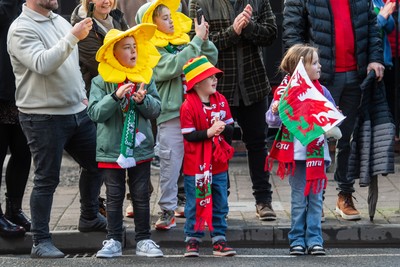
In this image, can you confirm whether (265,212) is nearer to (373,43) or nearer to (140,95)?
(373,43)

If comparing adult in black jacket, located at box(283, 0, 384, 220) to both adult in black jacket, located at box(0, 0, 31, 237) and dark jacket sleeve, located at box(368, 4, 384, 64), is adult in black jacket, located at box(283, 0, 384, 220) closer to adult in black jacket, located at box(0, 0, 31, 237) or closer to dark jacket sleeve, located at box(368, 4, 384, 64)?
dark jacket sleeve, located at box(368, 4, 384, 64)

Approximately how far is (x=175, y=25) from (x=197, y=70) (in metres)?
0.83

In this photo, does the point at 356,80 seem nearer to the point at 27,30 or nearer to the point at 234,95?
the point at 234,95

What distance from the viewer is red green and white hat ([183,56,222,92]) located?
8.20m

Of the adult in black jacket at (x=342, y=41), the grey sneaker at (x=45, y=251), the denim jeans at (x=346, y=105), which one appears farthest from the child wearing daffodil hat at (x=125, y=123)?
the denim jeans at (x=346, y=105)

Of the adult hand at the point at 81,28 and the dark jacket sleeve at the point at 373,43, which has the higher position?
the adult hand at the point at 81,28

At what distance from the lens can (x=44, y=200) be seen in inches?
328

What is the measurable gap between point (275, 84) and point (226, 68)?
3.62 metres

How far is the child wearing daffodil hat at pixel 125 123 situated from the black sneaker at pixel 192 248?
0.21m

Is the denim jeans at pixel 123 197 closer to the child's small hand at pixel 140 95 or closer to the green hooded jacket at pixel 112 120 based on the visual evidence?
the green hooded jacket at pixel 112 120

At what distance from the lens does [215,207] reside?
8398 mm

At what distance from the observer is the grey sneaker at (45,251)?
827 cm

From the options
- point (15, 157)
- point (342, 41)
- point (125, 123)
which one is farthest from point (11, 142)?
point (342, 41)

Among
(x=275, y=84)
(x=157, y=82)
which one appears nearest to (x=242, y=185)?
(x=275, y=84)
